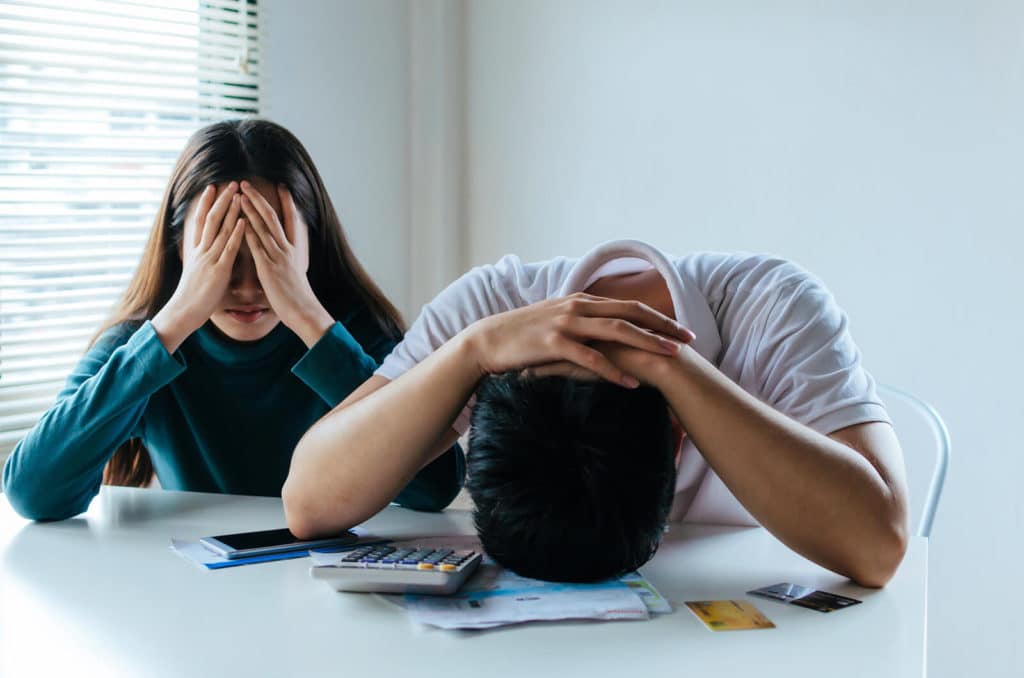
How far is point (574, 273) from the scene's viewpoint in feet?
3.84

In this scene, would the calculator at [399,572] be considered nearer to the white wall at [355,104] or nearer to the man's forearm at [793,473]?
the man's forearm at [793,473]

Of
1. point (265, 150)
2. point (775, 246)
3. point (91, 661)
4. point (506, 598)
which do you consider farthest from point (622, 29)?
point (91, 661)

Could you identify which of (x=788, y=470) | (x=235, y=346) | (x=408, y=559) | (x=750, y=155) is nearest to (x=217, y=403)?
(x=235, y=346)

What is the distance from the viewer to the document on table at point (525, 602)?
0.95 meters

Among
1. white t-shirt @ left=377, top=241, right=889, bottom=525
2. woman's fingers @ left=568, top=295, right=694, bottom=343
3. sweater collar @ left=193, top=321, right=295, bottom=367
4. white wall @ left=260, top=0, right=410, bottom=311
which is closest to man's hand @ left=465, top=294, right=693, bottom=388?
woman's fingers @ left=568, top=295, right=694, bottom=343

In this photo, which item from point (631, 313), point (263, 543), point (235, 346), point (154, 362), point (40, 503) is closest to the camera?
point (631, 313)

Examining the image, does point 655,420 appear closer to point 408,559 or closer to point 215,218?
point 408,559

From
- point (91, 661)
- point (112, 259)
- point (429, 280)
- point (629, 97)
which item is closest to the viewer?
point (91, 661)

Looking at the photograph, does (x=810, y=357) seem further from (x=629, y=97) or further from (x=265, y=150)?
(x=629, y=97)

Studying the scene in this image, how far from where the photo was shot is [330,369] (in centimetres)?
151

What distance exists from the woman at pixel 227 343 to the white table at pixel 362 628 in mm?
239

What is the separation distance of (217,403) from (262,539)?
1.70ft

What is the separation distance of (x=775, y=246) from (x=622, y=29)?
2.38 feet

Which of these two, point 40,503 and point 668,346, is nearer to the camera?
point 668,346
